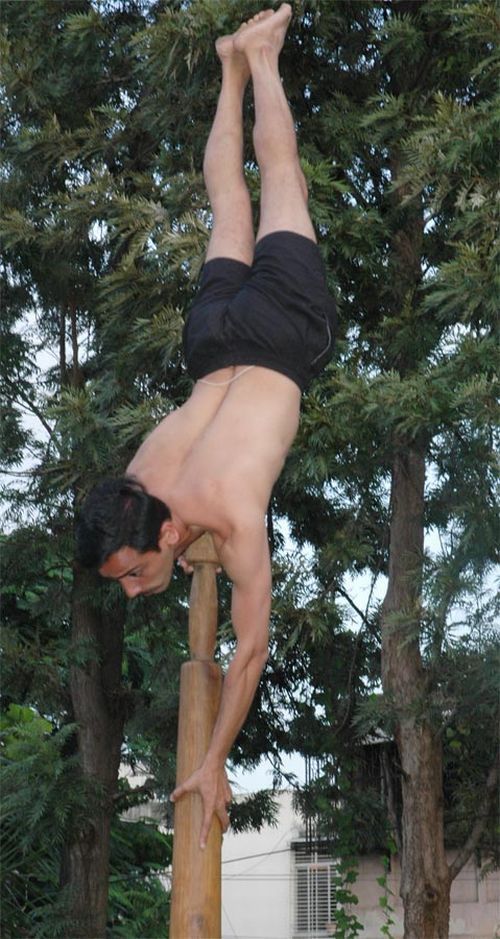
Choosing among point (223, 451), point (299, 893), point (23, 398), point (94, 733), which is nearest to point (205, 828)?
point (223, 451)

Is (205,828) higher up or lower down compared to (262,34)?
lower down

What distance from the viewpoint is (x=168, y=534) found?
2.99m

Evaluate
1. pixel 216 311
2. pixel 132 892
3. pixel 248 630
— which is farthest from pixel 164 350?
pixel 132 892

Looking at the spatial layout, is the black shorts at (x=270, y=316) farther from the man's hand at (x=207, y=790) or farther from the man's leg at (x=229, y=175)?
the man's hand at (x=207, y=790)

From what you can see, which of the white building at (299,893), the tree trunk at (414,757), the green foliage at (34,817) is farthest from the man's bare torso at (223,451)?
the white building at (299,893)

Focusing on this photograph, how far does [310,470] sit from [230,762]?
7.80ft

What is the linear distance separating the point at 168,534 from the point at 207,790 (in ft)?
1.95

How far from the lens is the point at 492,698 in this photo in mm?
5781

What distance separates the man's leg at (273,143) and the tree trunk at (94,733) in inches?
156

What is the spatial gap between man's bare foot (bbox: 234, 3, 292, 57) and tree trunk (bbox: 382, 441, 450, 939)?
2.50 metres

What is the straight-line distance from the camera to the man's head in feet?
9.53

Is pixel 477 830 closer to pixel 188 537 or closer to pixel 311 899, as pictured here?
pixel 188 537

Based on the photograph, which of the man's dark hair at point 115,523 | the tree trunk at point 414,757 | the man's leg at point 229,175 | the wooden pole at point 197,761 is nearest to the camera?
the wooden pole at point 197,761

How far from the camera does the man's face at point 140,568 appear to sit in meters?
2.94
